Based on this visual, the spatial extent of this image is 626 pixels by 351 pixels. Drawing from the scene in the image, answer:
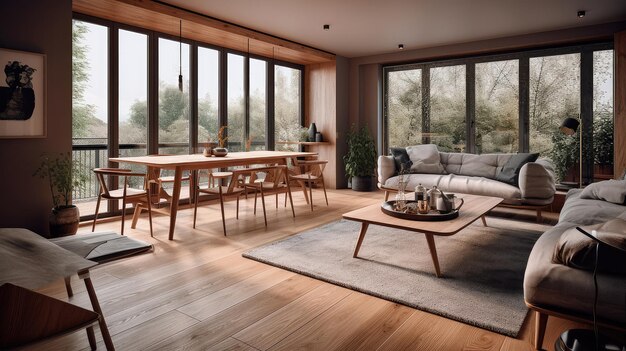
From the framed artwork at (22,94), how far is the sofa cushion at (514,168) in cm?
511

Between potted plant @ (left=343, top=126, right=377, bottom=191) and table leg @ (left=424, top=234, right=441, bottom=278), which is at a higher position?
potted plant @ (left=343, top=126, right=377, bottom=191)

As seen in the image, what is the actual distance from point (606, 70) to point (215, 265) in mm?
5736

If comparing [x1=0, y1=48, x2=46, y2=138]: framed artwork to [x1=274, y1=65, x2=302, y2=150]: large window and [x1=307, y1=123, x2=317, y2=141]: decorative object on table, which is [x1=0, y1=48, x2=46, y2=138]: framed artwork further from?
[x1=307, y1=123, x2=317, y2=141]: decorative object on table

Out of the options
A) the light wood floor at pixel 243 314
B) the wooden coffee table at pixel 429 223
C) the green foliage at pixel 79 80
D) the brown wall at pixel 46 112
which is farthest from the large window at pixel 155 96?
the wooden coffee table at pixel 429 223

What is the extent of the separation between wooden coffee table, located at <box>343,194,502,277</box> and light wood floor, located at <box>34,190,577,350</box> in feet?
1.91

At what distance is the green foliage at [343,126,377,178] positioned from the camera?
282 inches

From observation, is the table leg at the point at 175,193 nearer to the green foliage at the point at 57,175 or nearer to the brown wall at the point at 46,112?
the green foliage at the point at 57,175

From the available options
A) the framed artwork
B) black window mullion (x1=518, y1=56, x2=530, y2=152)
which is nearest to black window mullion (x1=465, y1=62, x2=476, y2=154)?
black window mullion (x1=518, y1=56, x2=530, y2=152)

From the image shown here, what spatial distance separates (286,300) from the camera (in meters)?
2.45

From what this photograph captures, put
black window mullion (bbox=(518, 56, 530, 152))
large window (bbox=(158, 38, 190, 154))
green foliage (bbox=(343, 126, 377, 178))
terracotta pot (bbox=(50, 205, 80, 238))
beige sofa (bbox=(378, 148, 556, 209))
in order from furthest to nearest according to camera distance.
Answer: green foliage (bbox=(343, 126, 377, 178)) < black window mullion (bbox=(518, 56, 530, 152)) < large window (bbox=(158, 38, 190, 154)) < beige sofa (bbox=(378, 148, 556, 209)) < terracotta pot (bbox=(50, 205, 80, 238))

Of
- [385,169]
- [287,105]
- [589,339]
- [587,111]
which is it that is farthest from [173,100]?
[587,111]

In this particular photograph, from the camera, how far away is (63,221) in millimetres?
3621

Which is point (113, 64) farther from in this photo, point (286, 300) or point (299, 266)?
point (286, 300)

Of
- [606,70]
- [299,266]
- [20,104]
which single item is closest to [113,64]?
[20,104]
